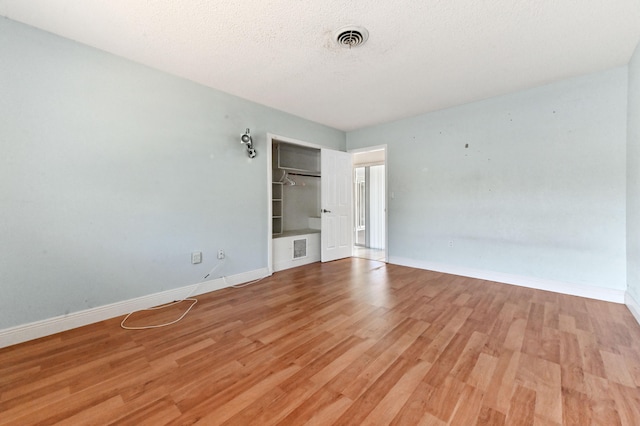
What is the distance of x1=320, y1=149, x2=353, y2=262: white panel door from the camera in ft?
15.6

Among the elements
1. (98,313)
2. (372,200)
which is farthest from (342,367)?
(372,200)

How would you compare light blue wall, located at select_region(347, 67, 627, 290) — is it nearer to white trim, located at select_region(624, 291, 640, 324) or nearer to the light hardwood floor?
white trim, located at select_region(624, 291, 640, 324)

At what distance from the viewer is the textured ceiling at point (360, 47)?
1.93m

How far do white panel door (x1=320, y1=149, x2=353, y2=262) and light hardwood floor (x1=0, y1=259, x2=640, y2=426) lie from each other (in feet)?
6.87

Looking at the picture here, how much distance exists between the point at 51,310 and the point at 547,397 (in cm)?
373

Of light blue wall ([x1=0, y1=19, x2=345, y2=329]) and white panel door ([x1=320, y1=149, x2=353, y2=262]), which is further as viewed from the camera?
white panel door ([x1=320, y1=149, x2=353, y2=262])

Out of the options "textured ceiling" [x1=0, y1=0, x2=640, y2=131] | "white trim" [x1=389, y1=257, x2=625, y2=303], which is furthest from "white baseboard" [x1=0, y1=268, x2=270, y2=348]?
"white trim" [x1=389, y1=257, x2=625, y2=303]

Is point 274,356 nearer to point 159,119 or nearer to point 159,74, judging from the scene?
point 159,119

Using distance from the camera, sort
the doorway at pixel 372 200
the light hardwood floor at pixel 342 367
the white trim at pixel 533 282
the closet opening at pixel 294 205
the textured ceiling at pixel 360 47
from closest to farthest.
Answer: the light hardwood floor at pixel 342 367 < the textured ceiling at pixel 360 47 < the white trim at pixel 533 282 < the closet opening at pixel 294 205 < the doorway at pixel 372 200

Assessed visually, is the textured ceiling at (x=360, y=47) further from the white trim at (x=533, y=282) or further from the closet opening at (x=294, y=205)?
the white trim at (x=533, y=282)

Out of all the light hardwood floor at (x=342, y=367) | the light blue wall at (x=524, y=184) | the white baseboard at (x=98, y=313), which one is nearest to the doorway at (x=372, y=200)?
the light blue wall at (x=524, y=184)

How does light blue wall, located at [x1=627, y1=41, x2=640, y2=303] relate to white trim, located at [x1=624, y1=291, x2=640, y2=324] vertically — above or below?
above

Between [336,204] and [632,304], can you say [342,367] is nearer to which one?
[632,304]

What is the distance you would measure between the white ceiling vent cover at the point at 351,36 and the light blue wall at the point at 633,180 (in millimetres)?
2641
